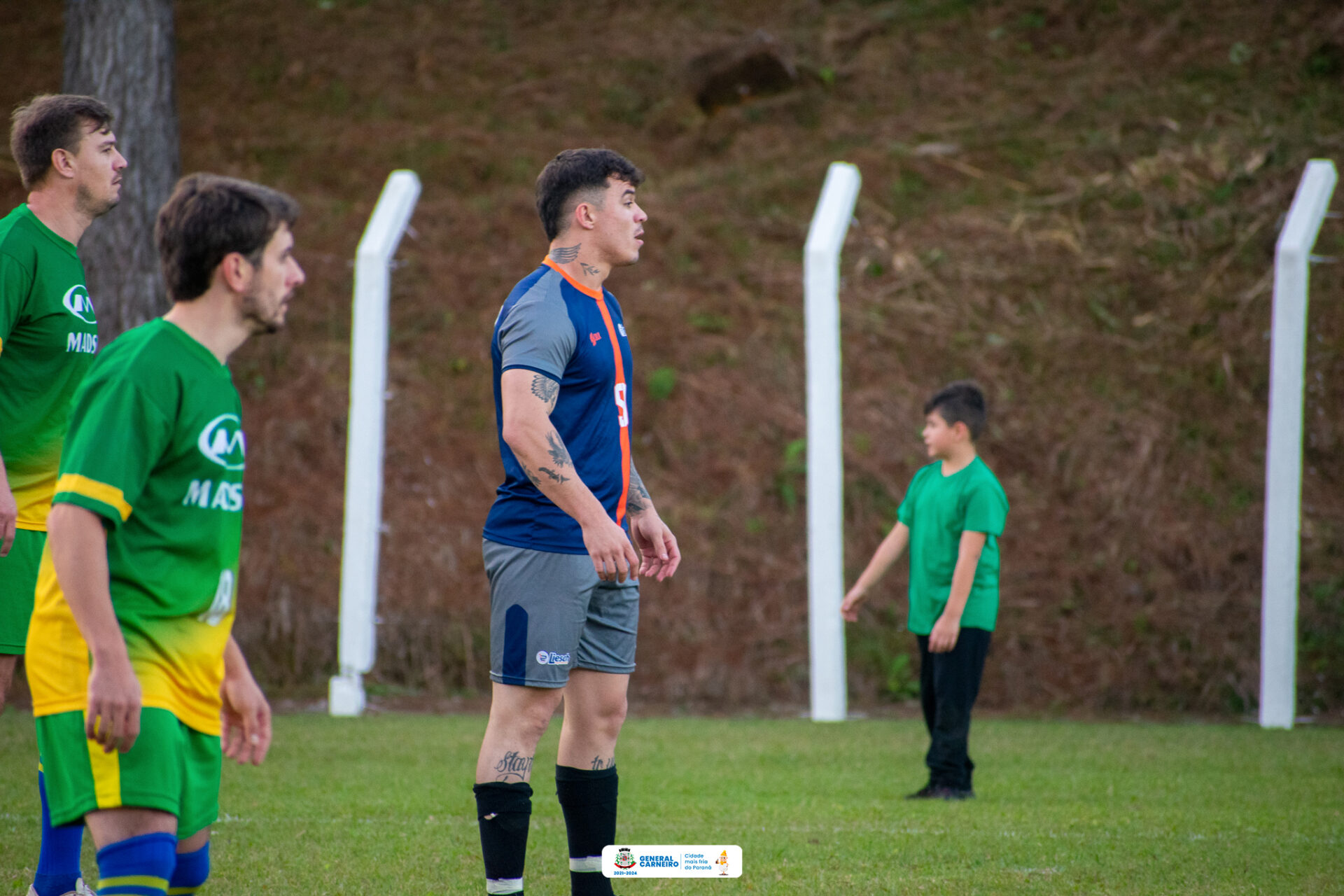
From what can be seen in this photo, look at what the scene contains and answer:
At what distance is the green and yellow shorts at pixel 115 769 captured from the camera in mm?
2152

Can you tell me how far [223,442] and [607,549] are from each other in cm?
108

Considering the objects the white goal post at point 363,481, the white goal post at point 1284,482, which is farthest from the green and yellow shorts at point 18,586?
the white goal post at point 1284,482

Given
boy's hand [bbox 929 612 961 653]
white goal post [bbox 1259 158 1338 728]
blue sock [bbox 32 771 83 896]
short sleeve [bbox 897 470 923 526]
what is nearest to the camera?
blue sock [bbox 32 771 83 896]

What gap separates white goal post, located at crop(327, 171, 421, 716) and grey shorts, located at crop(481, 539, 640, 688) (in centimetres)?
508

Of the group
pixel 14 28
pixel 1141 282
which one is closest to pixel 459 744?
pixel 1141 282

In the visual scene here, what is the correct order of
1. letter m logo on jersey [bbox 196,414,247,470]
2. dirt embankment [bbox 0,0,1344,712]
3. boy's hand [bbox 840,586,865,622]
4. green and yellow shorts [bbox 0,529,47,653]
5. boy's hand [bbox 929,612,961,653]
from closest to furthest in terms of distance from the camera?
letter m logo on jersey [bbox 196,414,247,470], green and yellow shorts [bbox 0,529,47,653], boy's hand [bbox 929,612,961,653], boy's hand [bbox 840,586,865,622], dirt embankment [bbox 0,0,1344,712]

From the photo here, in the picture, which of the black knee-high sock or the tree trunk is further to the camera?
the tree trunk

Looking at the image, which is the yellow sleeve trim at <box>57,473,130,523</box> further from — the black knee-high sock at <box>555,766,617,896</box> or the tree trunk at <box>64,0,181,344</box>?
the tree trunk at <box>64,0,181,344</box>

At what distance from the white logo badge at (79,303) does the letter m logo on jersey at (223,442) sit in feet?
4.77

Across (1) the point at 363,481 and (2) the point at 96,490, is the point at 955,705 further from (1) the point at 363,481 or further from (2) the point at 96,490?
(1) the point at 363,481

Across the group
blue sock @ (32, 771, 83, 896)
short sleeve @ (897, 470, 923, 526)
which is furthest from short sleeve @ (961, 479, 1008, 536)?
blue sock @ (32, 771, 83, 896)

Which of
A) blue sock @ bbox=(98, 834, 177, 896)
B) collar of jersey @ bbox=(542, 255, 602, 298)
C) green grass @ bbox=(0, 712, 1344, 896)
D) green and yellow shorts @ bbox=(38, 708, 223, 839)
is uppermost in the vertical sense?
collar of jersey @ bbox=(542, 255, 602, 298)

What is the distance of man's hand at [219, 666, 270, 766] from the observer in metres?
2.43

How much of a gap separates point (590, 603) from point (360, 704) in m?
5.25
